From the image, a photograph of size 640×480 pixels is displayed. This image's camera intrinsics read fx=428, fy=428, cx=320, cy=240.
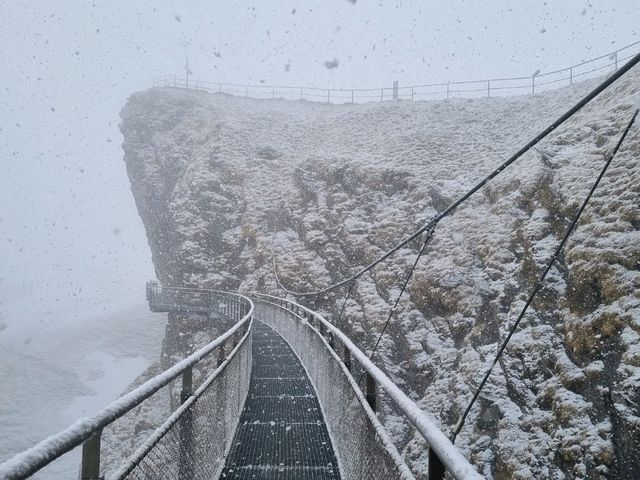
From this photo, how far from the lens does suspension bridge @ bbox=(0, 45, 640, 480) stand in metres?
1.98

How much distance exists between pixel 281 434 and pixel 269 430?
25 cm

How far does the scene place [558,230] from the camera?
1392 cm

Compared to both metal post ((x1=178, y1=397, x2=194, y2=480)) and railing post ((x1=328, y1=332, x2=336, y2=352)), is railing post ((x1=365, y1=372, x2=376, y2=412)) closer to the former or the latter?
metal post ((x1=178, y1=397, x2=194, y2=480))

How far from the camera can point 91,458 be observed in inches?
78.7

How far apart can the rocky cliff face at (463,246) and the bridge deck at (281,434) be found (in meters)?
5.00

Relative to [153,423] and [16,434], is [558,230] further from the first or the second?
[16,434]

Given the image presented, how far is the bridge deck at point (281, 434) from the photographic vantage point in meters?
4.88

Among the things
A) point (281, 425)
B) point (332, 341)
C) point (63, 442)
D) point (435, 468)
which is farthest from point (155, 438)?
point (332, 341)

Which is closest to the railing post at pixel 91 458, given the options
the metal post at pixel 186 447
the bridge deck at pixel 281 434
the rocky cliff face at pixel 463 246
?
the metal post at pixel 186 447

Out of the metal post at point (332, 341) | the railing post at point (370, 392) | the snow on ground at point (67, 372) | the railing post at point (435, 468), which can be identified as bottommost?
the snow on ground at point (67, 372)

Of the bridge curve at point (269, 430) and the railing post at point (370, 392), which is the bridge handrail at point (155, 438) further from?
the railing post at point (370, 392)

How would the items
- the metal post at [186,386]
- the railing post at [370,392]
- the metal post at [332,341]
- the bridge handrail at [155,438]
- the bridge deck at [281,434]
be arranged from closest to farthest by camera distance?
the bridge handrail at [155,438] < the railing post at [370,392] < the metal post at [186,386] < the bridge deck at [281,434] < the metal post at [332,341]

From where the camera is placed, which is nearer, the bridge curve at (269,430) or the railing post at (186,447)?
the bridge curve at (269,430)

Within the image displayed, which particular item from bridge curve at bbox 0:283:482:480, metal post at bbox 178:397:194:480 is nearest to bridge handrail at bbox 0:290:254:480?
bridge curve at bbox 0:283:482:480
